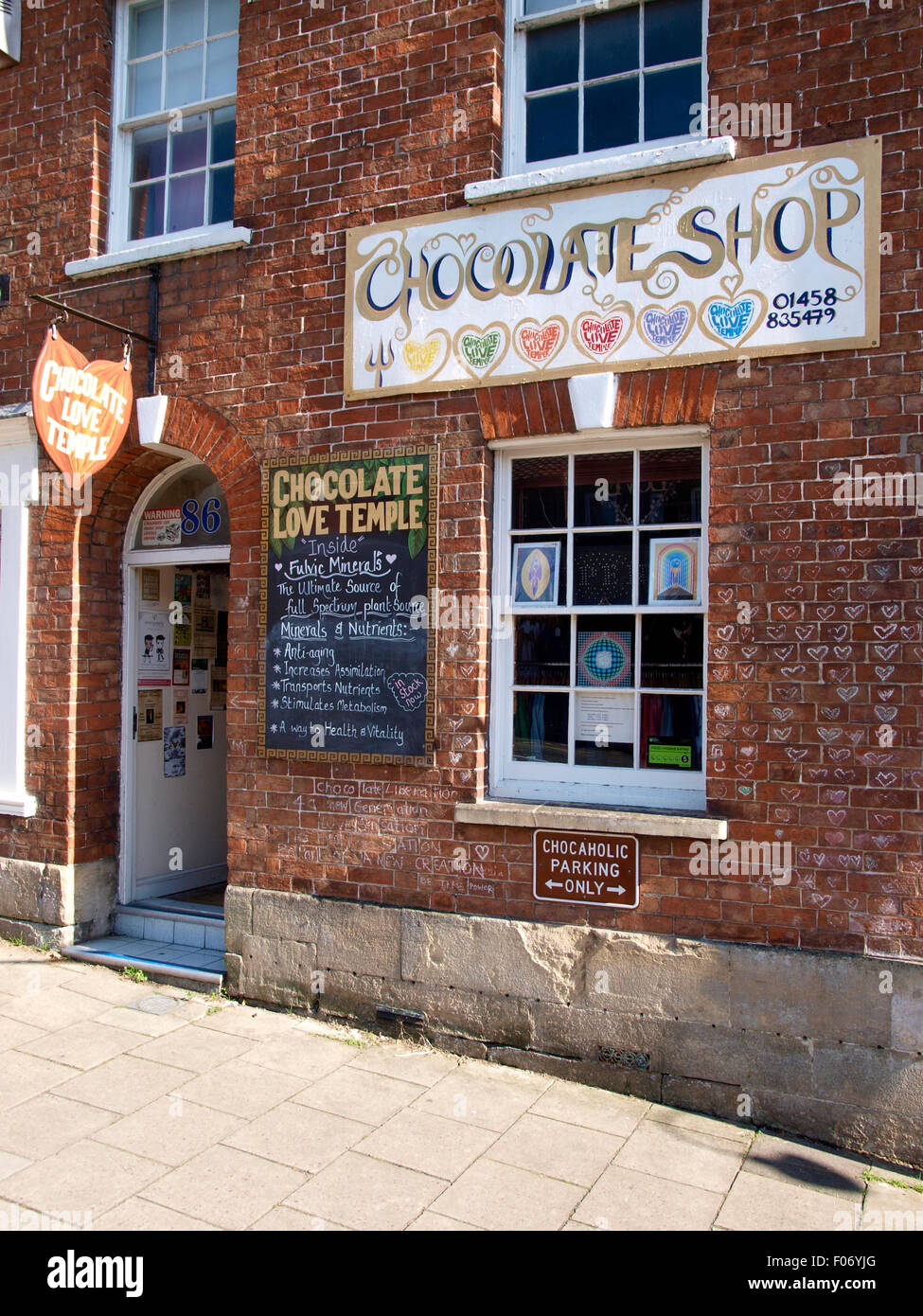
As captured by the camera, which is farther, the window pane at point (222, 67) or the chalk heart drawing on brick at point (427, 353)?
the window pane at point (222, 67)

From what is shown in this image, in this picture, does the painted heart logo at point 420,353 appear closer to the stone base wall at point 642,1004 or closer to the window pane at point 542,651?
the window pane at point 542,651

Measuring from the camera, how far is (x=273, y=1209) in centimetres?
355

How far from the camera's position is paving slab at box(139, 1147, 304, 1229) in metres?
3.53

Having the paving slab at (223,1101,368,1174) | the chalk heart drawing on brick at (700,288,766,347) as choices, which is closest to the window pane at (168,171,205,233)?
the chalk heart drawing on brick at (700,288,766,347)

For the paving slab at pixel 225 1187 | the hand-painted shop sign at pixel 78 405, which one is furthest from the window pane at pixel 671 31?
the paving slab at pixel 225 1187

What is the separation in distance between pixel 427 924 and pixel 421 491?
2.30 meters

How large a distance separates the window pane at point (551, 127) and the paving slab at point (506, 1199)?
4951 mm

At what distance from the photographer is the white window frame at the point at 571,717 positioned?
4.78 metres

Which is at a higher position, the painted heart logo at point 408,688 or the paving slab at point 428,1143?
the painted heart logo at point 408,688

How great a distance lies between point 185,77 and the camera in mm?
6273

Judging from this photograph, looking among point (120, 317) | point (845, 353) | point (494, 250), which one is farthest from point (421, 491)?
point (120, 317)

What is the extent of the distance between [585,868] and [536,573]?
1.56 metres

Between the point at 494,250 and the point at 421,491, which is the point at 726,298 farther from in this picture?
the point at 421,491

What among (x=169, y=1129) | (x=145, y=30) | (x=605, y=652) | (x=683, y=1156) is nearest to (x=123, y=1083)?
(x=169, y=1129)
